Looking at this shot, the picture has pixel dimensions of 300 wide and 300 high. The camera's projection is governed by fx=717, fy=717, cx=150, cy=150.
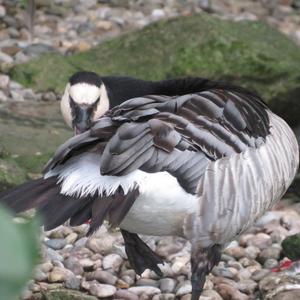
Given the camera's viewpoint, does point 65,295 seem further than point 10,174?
No

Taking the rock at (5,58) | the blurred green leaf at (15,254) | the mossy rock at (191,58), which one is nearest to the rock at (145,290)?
the mossy rock at (191,58)

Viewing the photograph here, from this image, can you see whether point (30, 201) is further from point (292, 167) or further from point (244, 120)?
point (292, 167)

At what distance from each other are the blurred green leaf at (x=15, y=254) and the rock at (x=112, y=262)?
336 cm

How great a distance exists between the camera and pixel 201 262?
2926 mm

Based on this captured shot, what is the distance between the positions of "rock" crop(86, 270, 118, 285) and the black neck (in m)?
0.85

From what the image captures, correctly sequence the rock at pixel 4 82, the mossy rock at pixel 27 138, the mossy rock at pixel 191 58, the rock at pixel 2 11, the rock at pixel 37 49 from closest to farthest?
1. the mossy rock at pixel 27 138
2. the mossy rock at pixel 191 58
3. the rock at pixel 4 82
4. the rock at pixel 37 49
5. the rock at pixel 2 11

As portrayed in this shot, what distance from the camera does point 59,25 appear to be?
25.2 ft

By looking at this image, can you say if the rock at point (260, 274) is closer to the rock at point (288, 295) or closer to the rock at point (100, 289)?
the rock at point (288, 295)

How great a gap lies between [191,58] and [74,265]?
9.27 feet

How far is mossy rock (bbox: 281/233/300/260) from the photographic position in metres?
3.75

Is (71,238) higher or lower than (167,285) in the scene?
lower

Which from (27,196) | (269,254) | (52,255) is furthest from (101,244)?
(27,196)

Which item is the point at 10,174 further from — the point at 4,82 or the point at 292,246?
the point at 4,82

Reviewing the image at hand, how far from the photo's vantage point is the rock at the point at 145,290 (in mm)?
3455
